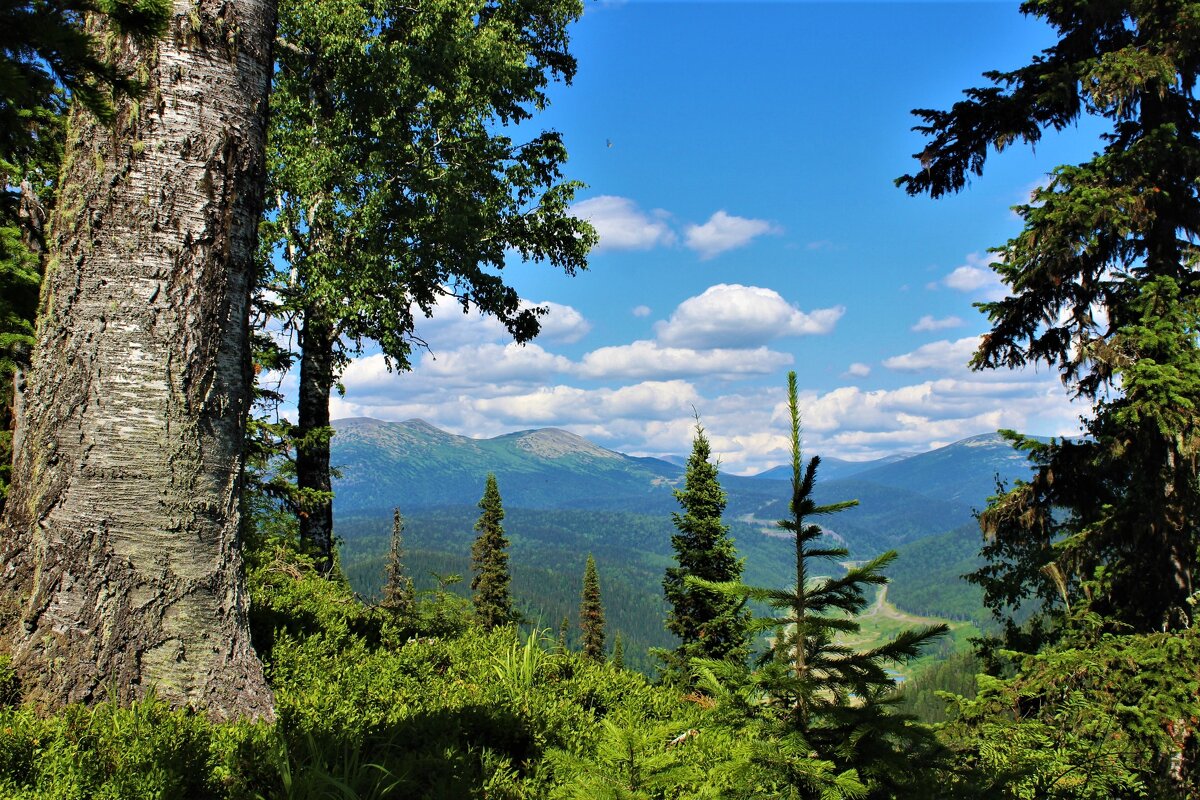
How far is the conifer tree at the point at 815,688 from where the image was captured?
2506mm

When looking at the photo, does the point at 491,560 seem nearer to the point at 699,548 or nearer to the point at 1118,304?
the point at 699,548

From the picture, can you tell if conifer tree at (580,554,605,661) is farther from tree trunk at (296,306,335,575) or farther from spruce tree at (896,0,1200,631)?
spruce tree at (896,0,1200,631)

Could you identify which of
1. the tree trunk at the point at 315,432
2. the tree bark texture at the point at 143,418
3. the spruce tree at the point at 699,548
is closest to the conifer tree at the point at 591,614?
the spruce tree at the point at 699,548

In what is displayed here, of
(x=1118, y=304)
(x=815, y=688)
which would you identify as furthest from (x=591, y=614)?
(x=815, y=688)

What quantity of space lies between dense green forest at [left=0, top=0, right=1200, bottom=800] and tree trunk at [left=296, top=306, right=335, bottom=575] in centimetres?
6

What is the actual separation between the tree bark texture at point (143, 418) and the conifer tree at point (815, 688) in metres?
2.84

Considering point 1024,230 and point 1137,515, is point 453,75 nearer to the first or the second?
point 1024,230

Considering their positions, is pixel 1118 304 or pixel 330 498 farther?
pixel 330 498

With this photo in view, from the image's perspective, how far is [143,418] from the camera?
362 cm

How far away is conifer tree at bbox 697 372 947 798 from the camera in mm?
2506

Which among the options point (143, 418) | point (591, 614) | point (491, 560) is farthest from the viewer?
point (591, 614)

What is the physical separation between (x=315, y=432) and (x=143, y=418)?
7312mm

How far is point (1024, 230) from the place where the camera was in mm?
8359

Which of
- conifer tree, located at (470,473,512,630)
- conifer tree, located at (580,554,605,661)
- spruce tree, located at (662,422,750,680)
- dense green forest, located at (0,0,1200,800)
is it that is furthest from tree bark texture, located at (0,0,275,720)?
conifer tree, located at (580,554,605,661)
